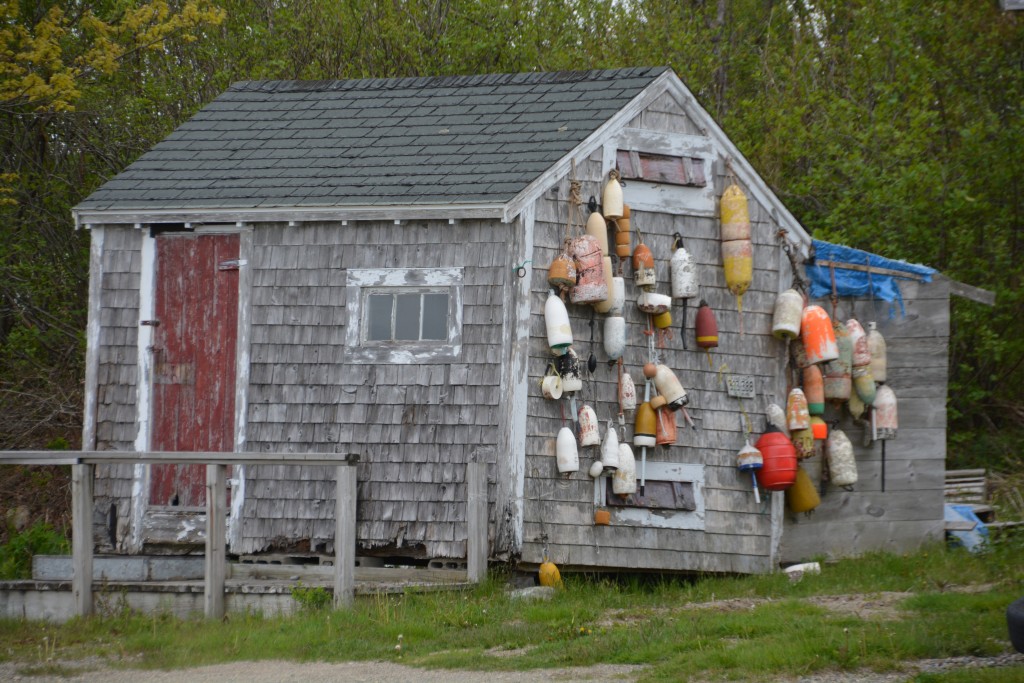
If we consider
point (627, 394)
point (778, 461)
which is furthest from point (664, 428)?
point (778, 461)

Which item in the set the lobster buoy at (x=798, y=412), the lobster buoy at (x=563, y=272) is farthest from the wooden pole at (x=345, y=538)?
the lobster buoy at (x=798, y=412)

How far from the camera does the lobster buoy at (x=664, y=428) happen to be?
11.4 metres

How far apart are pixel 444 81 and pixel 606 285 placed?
3875 mm

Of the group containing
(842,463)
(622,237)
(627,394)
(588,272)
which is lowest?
(842,463)

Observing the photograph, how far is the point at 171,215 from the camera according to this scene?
38.5ft

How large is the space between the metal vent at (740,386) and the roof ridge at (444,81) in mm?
3211

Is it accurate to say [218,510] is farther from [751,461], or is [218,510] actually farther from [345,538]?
[751,461]

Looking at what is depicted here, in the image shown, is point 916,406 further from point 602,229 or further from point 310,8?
point 310,8

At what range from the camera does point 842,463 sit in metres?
12.0

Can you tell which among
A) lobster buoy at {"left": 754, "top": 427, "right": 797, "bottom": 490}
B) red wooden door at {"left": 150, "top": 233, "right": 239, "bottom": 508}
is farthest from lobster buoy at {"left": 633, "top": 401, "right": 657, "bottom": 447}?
red wooden door at {"left": 150, "top": 233, "right": 239, "bottom": 508}

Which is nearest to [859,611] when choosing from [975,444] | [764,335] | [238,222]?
[764,335]

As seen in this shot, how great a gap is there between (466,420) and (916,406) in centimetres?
460

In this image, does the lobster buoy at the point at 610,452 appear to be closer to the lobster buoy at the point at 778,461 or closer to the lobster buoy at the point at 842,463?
the lobster buoy at the point at 778,461

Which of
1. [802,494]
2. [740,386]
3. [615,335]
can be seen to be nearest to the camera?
[615,335]
